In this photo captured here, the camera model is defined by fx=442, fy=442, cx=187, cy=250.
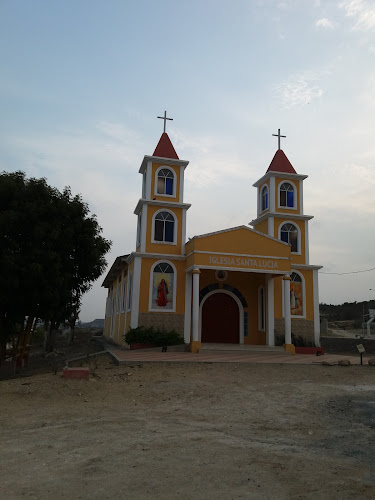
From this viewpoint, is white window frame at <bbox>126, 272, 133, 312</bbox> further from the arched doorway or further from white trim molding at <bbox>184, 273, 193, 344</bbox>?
the arched doorway

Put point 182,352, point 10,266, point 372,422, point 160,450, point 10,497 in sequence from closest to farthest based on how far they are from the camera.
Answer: point 10,497, point 160,450, point 372,422, point 10,266, point 182,352

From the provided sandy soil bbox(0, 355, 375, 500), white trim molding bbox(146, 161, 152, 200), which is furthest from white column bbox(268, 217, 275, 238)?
sandy soil bbox(0, 355, 375, 500)

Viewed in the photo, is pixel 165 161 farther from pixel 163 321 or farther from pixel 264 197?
pixel 163 321

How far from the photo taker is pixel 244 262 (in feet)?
63.2

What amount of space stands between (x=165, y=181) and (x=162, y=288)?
5.33 m

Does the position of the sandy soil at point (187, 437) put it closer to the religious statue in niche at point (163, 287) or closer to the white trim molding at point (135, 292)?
the white trim molding at point (135, 292)

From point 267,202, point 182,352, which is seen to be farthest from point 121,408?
point 267,202

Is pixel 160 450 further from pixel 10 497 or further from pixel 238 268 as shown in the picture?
pixel 238 268

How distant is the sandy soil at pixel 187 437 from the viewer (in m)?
4.69

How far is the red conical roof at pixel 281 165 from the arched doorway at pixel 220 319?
24.0ft

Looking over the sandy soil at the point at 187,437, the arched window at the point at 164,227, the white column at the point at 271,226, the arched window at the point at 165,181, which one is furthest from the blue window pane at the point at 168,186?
the sandy soil at the point at 187,437

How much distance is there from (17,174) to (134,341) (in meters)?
8.15

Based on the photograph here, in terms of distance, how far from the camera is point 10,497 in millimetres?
4449

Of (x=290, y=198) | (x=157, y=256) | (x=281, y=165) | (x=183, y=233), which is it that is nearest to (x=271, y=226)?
(x=290, y=198)
